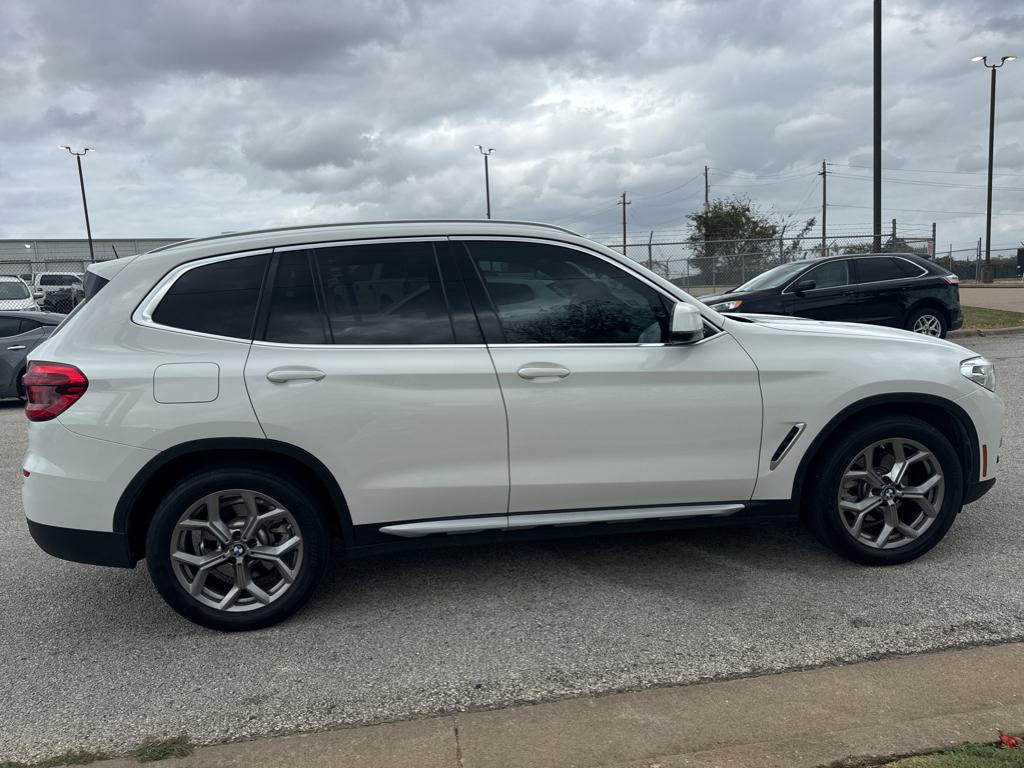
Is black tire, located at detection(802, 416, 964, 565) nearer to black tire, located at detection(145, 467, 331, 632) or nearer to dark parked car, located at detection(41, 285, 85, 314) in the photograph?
black tire, located at detection(145, 467, 331, 632)

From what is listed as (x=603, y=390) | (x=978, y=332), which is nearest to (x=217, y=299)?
(x=603, y=390)

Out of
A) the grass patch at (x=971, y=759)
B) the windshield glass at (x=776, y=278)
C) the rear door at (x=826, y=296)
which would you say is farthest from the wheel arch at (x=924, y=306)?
the grass patch at (x=971, y=759)

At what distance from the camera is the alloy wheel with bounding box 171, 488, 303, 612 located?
11.6 feet

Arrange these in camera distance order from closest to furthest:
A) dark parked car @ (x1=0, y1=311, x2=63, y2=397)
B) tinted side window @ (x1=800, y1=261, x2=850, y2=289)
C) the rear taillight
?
the rear taillight, dark parked car @ (x1=0, y1=311, x2=63, y2=397), tinted side window @ (x1=800, y1=261, x2=850, y2=289)

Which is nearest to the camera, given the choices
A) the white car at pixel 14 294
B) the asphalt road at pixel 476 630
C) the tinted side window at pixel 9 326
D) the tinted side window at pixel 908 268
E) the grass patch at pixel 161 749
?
the grass patch at pixel 161 749

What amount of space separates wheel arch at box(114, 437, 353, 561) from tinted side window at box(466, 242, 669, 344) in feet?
3.62

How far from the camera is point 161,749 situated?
276 cm

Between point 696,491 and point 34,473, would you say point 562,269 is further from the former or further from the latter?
point 34,473

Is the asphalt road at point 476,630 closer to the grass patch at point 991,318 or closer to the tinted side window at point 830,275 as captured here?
the tinted side window at point 830,275

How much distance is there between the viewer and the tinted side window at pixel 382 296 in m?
3.67

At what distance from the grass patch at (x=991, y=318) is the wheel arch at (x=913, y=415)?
44.2 ft

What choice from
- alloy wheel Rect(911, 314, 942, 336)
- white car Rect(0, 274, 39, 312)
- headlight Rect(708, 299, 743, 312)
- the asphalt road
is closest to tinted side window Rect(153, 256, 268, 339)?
the asphalt road

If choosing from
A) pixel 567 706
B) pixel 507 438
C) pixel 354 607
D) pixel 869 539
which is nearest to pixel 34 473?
pixel 354 607

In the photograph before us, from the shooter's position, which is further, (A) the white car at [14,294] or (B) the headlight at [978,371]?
(A) the white car at [14,294]
